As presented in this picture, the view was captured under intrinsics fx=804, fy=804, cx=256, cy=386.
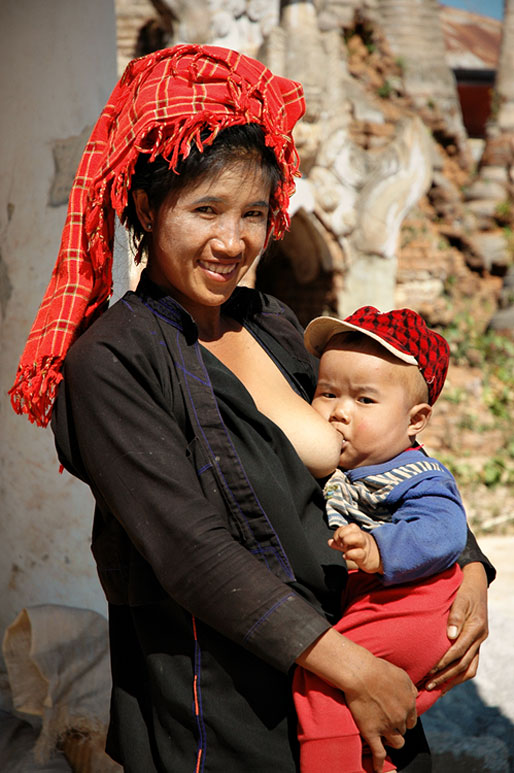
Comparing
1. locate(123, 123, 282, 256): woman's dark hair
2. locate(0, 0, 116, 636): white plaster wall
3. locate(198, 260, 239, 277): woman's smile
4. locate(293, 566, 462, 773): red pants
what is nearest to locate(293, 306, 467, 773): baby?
locate(293, 566, 462, 773): red pants

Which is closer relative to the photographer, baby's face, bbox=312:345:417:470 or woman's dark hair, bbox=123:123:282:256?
woman's dark hair, bbox=123:123:282:256

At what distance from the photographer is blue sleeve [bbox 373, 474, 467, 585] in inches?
59.9

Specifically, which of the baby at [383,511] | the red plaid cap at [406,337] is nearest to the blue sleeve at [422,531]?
the baby at [383,511]

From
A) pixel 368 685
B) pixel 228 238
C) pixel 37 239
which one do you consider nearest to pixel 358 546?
pixel 368 685

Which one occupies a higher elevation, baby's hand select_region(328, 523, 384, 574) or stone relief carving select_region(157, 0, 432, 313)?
baby's hand select_region(328, 523, 384, 574)

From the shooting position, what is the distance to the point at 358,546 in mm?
1496

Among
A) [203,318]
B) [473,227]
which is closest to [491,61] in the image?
[473,227]

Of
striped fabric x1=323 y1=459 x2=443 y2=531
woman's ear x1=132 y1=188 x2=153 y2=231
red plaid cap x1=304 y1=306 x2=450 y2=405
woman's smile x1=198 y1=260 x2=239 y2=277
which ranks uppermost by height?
woman's ear x1=132 y1=188 x2=153 y2=231

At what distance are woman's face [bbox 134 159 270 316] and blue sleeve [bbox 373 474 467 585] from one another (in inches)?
22.3

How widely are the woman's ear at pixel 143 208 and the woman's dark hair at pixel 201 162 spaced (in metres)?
0.01

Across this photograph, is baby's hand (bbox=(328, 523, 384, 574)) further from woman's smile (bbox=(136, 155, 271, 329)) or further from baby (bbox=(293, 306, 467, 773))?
woman's smile (bbox=(136, 155, 271, 329))

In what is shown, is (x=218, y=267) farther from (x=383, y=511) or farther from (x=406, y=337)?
(x=383, y=511)

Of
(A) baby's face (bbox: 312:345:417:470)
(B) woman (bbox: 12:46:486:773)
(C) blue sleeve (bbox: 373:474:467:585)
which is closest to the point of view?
(B) woman (bbox: 12:46:486:773)

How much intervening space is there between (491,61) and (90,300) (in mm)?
22069
